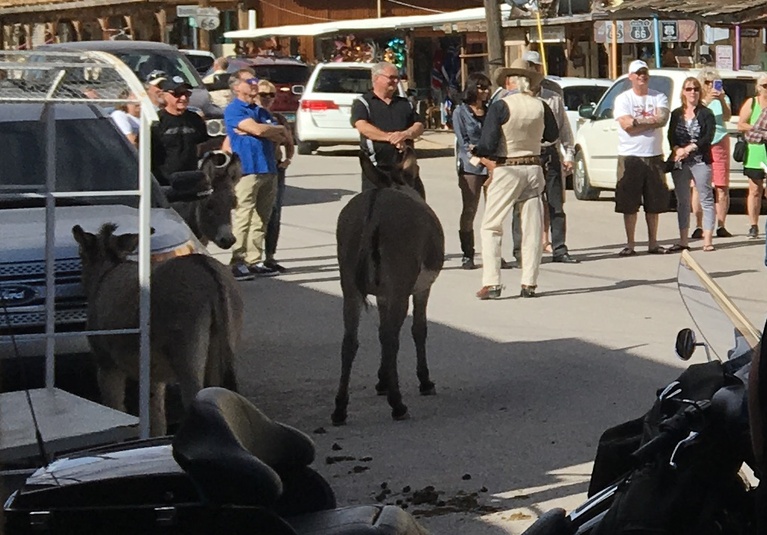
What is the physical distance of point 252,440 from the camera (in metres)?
3.72

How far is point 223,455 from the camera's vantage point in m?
3.37

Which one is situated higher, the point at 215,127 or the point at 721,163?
the point at 215,127

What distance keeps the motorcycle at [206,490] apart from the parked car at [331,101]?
25.6m

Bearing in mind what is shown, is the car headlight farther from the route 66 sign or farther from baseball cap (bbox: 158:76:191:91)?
the route 66 sign

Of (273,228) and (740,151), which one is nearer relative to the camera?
(273,228)

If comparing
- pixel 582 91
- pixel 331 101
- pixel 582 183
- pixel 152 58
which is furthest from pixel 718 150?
pixel 331 101

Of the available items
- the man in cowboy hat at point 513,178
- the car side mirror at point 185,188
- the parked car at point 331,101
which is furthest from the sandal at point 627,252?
the parked car at point 331,101

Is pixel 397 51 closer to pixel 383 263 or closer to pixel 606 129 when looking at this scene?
pixel 606 129

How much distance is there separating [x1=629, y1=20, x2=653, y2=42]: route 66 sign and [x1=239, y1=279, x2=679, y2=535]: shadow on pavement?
15818 mm

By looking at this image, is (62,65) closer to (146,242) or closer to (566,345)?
(146,242)

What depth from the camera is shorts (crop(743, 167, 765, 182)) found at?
51.6ft

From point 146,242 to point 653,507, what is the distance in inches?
153

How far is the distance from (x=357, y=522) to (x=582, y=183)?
17.1 metres

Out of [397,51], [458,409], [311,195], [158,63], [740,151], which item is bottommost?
[458,409]
